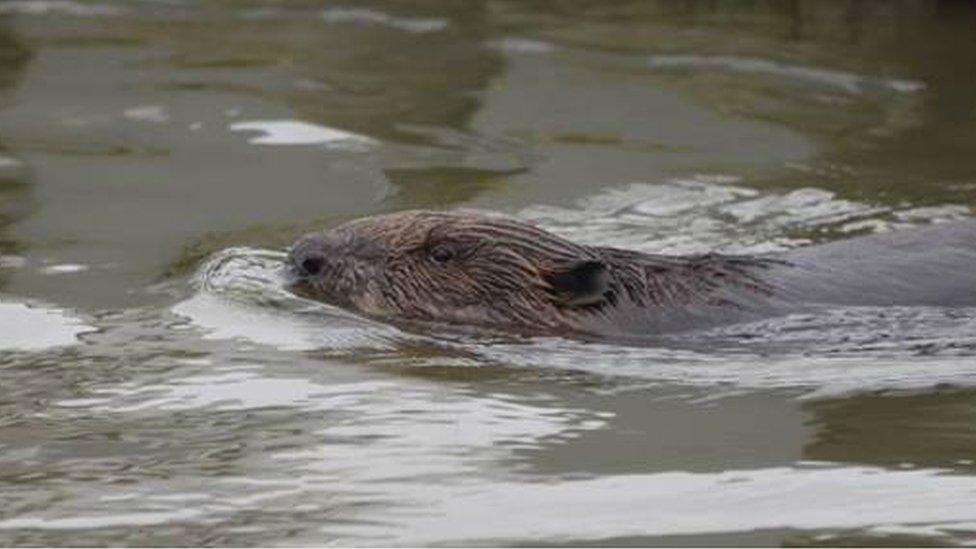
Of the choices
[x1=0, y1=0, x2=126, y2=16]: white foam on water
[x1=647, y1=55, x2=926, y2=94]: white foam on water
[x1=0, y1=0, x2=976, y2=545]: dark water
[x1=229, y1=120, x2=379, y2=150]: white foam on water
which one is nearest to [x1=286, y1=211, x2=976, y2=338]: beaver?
[x1=0, y1=0, x2=976, y2=545]: dark water

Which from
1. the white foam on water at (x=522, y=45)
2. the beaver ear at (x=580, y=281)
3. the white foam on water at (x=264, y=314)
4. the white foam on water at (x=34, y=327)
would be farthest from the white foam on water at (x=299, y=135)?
the white foam on water at (x=34, y=327)

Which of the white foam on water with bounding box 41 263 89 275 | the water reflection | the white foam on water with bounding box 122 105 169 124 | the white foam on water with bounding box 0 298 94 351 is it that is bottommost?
the water reflection

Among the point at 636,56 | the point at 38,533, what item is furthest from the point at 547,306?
the point at 636,56

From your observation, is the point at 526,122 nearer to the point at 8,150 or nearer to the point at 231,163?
the point at 231,163

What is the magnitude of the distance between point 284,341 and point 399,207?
2.05 m

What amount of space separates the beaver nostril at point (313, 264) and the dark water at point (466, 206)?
136mm

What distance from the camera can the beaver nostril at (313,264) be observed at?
786 cm

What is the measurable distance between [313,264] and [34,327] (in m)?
1.02

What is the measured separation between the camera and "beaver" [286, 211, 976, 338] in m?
7.48

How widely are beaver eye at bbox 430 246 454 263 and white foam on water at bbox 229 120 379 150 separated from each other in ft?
7.12

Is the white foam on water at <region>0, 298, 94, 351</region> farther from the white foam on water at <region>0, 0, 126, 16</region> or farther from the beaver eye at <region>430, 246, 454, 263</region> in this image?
the white foam on water at <region>0, 0, 126, 16</region>

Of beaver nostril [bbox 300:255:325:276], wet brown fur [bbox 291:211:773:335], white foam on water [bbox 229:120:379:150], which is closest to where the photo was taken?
wet brown fur [bbox 291:211:773:335]

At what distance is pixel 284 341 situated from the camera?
23.2ft

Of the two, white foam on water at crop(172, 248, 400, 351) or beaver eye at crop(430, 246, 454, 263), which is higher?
beaver eye at crop(430, 246, 454, 263)
